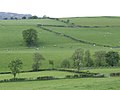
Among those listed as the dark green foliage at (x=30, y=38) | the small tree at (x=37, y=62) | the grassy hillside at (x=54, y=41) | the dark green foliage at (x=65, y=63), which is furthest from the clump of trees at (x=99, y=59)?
the dark green foliage at (x=30, y=38)

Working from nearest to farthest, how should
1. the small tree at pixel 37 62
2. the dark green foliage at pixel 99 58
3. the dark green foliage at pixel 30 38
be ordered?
the small tree at pixel 37 62
the dark green foliage at pixel 99 58
the dark green foliage at pixel 30 38

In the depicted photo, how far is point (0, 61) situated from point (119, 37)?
79.7 m

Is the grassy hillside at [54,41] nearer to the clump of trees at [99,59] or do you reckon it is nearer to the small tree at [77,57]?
the small tree at [77,57]

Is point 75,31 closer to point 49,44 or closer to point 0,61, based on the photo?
point 49,44

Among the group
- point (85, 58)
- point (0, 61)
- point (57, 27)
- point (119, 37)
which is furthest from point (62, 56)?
point (57, 27)

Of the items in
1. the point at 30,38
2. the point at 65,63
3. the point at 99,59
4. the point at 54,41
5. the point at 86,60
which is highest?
the point at 30,38

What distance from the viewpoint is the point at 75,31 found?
178875mm

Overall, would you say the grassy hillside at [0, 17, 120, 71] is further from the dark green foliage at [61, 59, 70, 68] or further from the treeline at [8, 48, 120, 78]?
the dark green foliage at [61, 59, 70, 68]

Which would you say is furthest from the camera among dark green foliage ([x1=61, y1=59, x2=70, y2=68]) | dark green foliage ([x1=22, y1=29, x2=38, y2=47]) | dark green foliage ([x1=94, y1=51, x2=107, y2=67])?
dark green foliage ([x1=22, y1=29, x2=38, y2=47])

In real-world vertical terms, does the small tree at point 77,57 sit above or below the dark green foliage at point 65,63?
above

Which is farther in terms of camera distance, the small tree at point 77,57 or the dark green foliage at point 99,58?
the dark green foliage at point 99,58

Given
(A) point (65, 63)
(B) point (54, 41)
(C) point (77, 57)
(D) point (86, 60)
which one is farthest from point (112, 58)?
(B) point (54, 41)

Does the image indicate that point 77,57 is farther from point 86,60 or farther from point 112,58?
point 112,58

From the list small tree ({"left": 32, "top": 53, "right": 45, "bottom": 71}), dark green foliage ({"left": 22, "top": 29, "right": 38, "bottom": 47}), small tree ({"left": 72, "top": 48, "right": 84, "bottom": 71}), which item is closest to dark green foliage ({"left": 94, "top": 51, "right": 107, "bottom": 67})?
small tree ({"left": 72, "top": 48, "right": 84, "bottom": 71})
